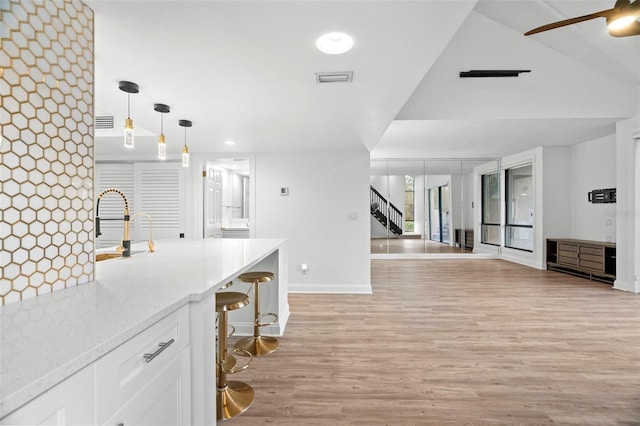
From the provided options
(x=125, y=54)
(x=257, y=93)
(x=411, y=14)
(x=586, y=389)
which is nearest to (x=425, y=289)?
(x=586, y=389)

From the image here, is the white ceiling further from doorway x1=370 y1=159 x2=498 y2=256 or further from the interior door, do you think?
doorway x1=370 y1=159 x2=498 y2=256

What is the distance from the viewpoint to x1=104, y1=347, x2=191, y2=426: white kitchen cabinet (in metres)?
0.90

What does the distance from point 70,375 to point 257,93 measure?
222 cm

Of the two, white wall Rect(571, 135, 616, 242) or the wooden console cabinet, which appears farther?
white wall Rect(571, 135, 616, 242)

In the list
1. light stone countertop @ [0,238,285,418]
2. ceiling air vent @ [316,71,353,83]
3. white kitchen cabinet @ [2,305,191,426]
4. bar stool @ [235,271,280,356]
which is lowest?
bar stool @ [235,271,280,356]

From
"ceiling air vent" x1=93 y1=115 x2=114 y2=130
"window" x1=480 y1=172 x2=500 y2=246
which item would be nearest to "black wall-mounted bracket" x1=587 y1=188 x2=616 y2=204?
"window" x1=480 y1=172 x2=500 y2=246

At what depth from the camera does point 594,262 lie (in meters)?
5.43

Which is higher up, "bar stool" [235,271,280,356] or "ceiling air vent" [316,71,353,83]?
"ceiling air vent" [316,71,353,83]

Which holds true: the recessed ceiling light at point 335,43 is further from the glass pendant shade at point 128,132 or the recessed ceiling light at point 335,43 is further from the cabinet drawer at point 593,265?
the cabinet drawer at point 593,265

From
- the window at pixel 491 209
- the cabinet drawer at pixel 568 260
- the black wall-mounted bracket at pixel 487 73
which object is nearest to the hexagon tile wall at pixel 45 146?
the black wall-mounted bracket at pixel 487 73

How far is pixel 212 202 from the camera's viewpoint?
5730 mm

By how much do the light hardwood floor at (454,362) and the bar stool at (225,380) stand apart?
0.24ft

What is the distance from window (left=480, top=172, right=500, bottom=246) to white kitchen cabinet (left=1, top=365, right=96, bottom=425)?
912 centimetres

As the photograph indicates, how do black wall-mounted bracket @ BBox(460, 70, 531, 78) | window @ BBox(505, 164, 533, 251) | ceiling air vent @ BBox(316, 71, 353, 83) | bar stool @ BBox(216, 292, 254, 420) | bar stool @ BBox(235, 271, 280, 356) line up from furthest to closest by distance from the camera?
1. window @ BBox(505, 164, 533, 251)
2. black wall-mounted bracket @ BBox(460, 70, 531, 78)
3. bar stool @ BBox(235, 271, 280, 356)
4. ceiling air vent @ BBox(316, 71, 353, 83)
5. bar stool @ BBox(216, 292, 254, 420)
